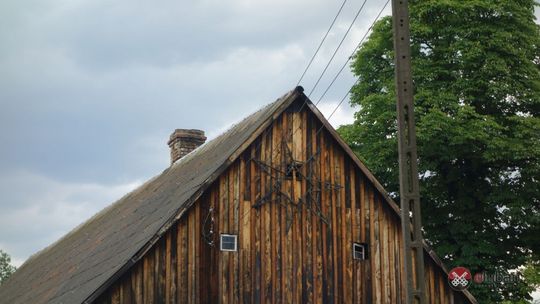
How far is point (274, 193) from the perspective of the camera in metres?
20.2

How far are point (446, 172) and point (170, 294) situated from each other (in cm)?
2008

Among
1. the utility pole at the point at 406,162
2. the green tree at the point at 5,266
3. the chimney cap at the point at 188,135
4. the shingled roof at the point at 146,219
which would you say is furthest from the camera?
the green tree at the point at 5,266

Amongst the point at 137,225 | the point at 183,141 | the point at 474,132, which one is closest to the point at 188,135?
the point at 183,141

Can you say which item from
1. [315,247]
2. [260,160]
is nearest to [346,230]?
[315,247]

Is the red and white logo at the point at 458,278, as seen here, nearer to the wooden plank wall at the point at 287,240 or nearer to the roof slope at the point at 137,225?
the wooden plank wall at the point at 287,240

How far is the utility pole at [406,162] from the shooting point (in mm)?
13875

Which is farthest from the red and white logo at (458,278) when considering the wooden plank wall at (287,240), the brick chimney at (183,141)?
the brick chimney at (183,141)

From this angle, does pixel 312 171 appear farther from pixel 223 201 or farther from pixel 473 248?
pixel 473 248

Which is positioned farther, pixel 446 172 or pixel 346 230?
pixel 446 172

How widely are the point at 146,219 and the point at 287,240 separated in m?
3.76

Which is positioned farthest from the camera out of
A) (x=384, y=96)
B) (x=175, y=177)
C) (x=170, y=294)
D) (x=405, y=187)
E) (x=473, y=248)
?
(x=384, y=96)

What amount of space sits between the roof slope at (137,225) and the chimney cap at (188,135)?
3492mm

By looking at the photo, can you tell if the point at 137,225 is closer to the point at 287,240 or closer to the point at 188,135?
the point at 287,240

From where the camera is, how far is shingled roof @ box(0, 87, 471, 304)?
1855cm
